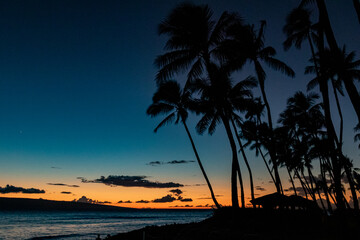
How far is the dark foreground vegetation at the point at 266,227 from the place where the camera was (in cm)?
254

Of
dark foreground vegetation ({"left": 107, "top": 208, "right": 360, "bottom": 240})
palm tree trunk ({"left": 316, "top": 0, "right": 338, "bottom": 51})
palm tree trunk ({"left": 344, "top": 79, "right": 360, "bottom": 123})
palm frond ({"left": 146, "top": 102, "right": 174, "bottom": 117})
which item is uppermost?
palm frond ({"left": 146, "top": 102, "right": 174, "bottom": 117})

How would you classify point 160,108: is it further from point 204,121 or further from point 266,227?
point 266,227

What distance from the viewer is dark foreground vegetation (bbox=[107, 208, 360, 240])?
8.32 feet

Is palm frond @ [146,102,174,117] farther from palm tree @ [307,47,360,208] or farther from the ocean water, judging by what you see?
palm tree @ [307,47,360,208]

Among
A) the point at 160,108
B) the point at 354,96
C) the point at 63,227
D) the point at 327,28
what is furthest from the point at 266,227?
the point at 63,227

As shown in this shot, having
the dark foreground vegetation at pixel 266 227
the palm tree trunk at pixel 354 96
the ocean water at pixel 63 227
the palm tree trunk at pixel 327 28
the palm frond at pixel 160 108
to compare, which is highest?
the palm frond at pixel 160 108

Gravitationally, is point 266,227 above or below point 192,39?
below

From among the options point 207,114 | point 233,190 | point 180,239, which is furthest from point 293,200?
point 180,239

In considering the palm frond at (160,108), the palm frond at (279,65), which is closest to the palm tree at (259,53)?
the palm frond at (279,65)

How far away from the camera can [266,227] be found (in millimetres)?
10664

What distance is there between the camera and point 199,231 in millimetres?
9461

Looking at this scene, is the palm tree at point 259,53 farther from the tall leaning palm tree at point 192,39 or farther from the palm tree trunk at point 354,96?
the palm tree trunk at point 354,96

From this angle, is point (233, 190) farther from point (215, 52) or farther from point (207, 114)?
point (215, 52)

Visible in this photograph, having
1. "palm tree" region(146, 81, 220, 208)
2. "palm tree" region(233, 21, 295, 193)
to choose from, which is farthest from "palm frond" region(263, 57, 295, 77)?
"palm tree" region(146, 81, 220, 208)
